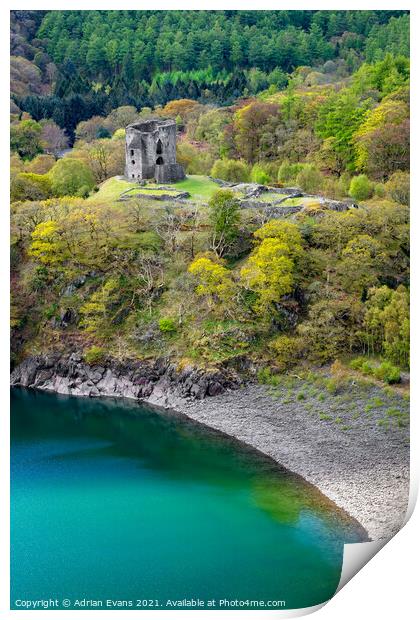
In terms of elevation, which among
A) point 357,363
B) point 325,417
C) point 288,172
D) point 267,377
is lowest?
point 325,417

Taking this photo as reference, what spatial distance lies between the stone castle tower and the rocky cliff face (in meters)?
6.12

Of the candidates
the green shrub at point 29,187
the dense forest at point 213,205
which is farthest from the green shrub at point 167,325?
the green shrub at point 29,187

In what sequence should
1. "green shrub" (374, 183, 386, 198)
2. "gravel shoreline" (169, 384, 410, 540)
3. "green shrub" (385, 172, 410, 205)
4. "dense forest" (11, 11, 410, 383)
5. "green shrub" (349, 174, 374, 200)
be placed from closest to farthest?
"gravel shoreline" (169, 384, 410, 540)
"dense forest" (11, 11, 410, 383)
"green shrub" (385, 172, 410, 205)
"green shrub" (374, 183, 386, 198)
"green shrub" (349, 174, 374, 200)

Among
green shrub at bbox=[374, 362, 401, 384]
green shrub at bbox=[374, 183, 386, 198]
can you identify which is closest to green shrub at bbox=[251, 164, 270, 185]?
green shrub at bbox=[374, 183, 386, 198]

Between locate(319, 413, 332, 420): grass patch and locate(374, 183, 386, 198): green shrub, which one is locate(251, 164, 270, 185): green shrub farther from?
locate(319, 413, 332, 420): grass patch

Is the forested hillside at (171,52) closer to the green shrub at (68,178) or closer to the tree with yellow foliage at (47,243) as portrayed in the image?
the green shrub at (68,178)

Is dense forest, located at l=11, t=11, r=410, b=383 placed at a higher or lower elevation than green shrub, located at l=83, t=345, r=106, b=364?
higher

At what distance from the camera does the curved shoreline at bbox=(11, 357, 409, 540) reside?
53.6 feet

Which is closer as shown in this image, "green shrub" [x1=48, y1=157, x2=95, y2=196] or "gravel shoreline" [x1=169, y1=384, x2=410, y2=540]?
"gravel shoreline" [x1=169, y1=384, x2=410, y2=540]

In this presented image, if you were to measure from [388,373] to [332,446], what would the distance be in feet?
6.94

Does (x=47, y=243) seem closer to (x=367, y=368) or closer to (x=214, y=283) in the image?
(x=214, y=283)

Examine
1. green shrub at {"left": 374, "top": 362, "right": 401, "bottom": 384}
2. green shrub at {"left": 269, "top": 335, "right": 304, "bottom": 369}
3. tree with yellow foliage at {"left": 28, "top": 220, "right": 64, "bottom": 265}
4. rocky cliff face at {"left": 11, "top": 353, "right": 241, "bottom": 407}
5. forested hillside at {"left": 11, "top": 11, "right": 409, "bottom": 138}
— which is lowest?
rocky cliff face at {"left": 11, "top": 353, "right": 241, "bottom": 407}

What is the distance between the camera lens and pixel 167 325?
2217 cm

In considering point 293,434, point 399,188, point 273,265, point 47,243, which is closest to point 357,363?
point 293,434
